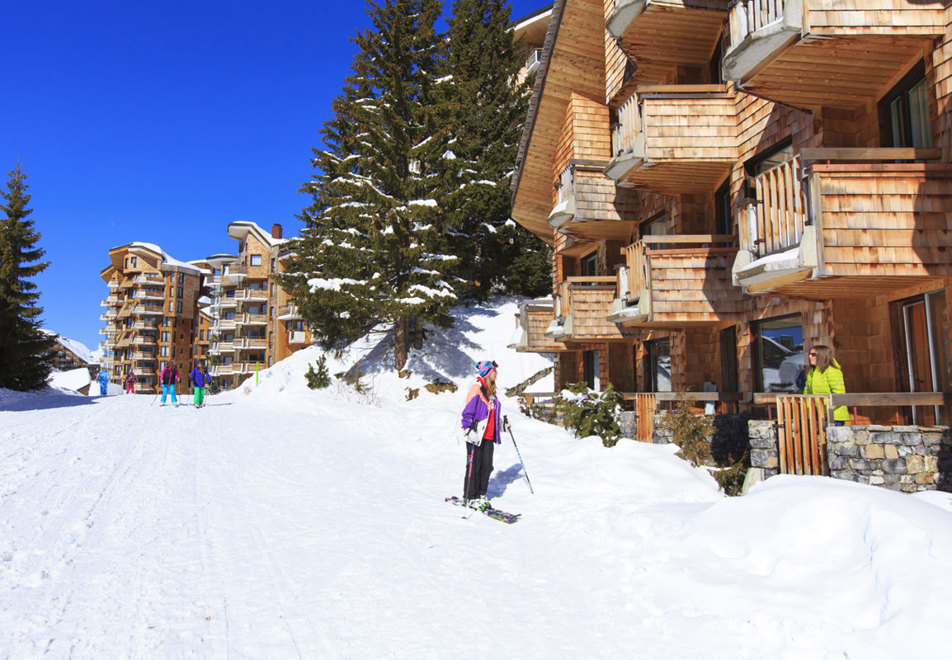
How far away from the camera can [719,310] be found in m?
12.1

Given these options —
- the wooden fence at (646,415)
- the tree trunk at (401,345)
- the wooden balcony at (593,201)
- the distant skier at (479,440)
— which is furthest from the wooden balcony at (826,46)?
the tree trunk at (401,345)

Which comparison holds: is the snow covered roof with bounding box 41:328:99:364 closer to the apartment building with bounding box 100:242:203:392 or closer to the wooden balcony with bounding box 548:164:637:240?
the apartment building with bounding box 100:242:203:392

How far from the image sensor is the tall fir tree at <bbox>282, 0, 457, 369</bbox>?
26797mm

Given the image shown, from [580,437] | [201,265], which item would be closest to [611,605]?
[580,437]

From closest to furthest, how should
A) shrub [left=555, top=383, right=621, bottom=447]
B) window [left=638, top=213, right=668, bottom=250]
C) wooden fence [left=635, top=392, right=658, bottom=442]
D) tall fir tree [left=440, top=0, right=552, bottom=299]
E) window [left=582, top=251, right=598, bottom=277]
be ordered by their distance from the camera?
wooden fence [left=635, top=392, right=658, bottom=442] < shrub [left=555, top=383, right=621, bottom=447] < window [left=638, top=213, right=668, bottom=250] < window [left=582, top=251, right=598, bottom=277] < tall fir tree [left=440, top=0, right=552, bottom=299]

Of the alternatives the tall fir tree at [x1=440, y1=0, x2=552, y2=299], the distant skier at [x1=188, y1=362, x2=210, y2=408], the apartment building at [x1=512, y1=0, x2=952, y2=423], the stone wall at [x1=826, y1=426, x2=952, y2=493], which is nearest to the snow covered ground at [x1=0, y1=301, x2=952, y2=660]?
the stone wall at [x1=826, y1=426, x2=952, y2=493]

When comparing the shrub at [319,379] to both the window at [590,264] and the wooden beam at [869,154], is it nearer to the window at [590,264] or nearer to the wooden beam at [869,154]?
the window at [590,264]

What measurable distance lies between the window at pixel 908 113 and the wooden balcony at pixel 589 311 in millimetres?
8211

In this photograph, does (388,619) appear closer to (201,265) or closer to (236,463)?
(236,463)

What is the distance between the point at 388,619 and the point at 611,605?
181 centimetres

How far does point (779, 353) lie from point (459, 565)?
8.08 meters

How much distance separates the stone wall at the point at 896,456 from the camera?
6906 mm

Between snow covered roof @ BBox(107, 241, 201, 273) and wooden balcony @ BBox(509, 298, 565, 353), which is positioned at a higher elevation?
snow covered roof @ BBox(107, 241, 201, 273)

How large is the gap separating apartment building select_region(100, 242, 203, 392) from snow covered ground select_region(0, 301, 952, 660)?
88134mm
